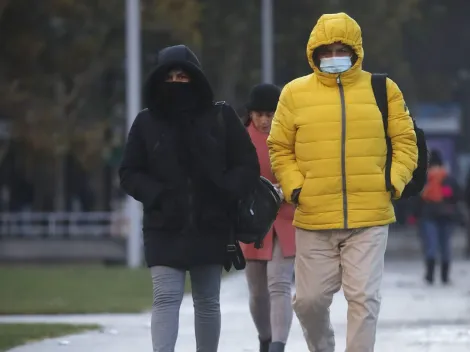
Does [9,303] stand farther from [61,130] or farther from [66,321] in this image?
[61,130]

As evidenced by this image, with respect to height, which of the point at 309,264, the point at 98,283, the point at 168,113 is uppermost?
the point at 168,113

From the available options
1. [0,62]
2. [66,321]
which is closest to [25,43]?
[0,62]

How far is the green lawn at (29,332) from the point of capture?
36.6ft

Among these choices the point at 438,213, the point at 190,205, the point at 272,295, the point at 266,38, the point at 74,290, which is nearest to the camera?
the point at 190,205

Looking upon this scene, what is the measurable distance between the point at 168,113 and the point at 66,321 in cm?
606

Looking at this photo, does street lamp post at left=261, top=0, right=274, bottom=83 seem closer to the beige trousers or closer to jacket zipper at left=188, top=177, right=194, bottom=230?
the beige trousers

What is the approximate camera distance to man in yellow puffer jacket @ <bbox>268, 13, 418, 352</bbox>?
7719mm

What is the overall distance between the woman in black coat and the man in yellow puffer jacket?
295mm

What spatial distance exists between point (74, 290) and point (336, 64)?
35.5 ft

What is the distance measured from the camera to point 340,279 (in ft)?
26.0

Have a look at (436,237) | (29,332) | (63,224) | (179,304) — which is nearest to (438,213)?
(436,237)

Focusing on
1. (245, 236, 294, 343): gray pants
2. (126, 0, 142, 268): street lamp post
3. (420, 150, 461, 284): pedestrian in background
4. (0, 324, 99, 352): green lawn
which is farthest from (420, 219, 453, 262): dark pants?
(245, 236, 294, 343): gray pants

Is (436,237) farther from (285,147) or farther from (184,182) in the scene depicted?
(184,182)

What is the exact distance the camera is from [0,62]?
1334 inches
